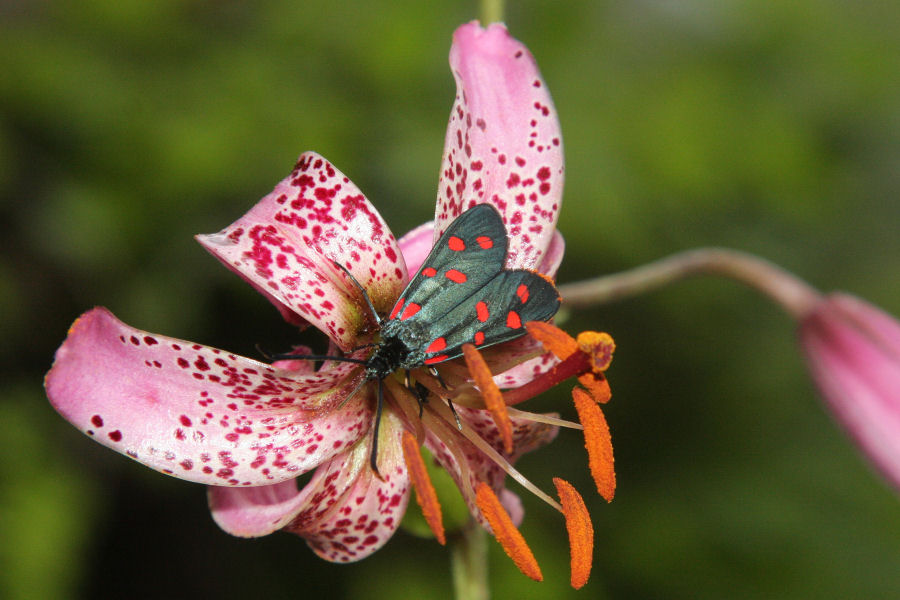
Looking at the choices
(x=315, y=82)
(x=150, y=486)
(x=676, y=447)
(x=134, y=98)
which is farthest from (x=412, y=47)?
(x=676, y=447)

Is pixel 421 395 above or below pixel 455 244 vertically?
below

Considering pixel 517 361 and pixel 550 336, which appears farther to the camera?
pixel 517 361

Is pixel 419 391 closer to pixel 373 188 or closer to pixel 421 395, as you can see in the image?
pixel 421 395

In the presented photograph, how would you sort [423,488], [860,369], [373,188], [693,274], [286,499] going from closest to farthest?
[423,488], [286,499], [860,369], [693,274], [373,188]

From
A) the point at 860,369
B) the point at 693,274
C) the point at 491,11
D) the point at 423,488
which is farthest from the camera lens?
the point at 693,274

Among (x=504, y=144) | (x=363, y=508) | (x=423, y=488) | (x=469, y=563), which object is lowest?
(x=469, y=563)

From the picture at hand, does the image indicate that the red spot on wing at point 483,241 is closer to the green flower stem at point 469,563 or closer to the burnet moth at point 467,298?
the burnet moth at point 467,298

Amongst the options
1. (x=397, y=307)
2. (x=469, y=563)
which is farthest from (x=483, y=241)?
(x=469, y=563)
